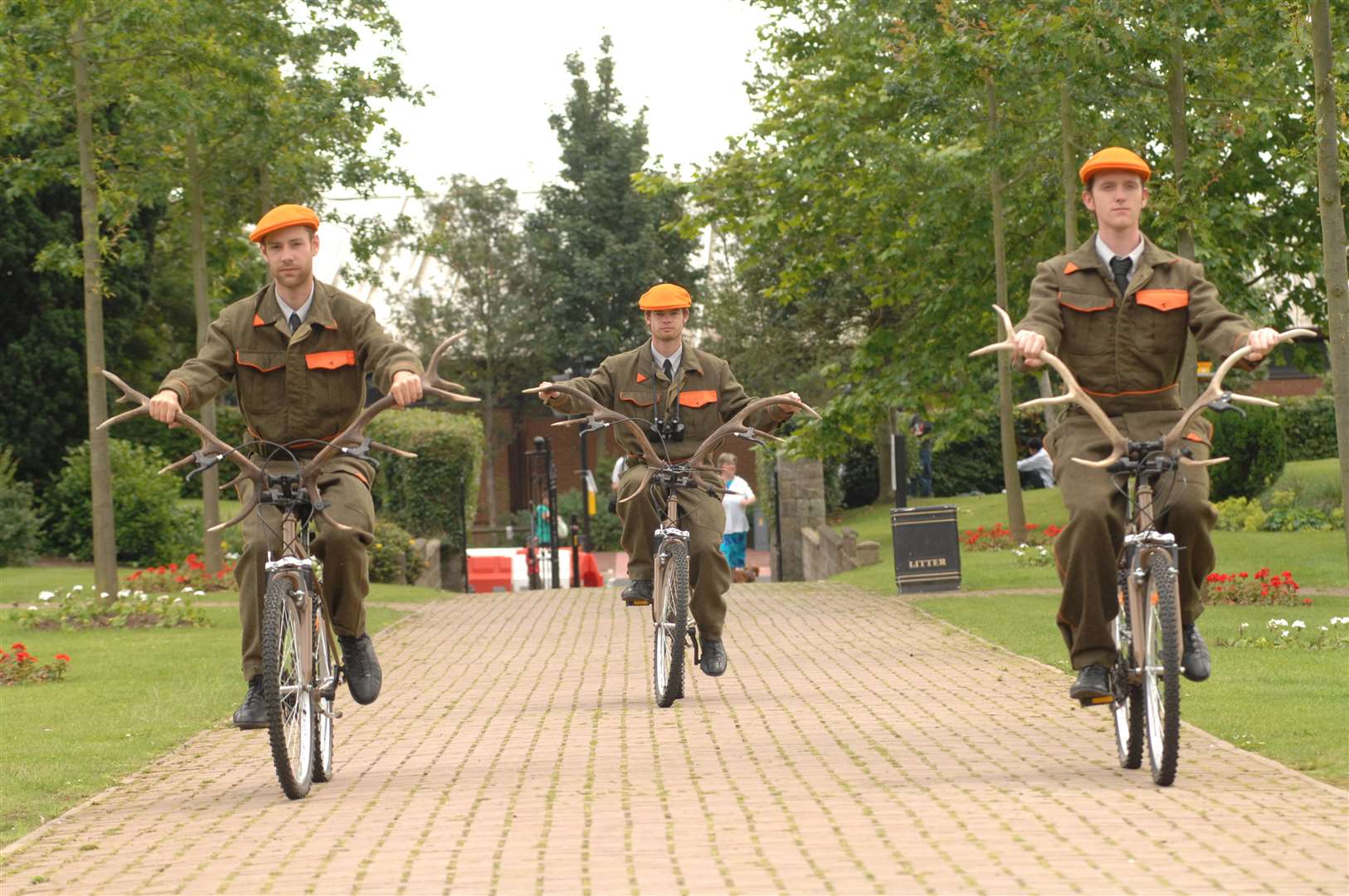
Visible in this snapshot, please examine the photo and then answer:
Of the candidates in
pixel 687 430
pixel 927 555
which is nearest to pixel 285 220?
pixel 687 430

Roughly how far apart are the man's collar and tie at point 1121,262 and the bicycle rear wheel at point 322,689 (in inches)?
130

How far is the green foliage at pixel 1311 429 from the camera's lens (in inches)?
1575

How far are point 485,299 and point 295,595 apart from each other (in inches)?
1657

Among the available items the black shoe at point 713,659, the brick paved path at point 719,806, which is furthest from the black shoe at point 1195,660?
the black shoe at point 713,659

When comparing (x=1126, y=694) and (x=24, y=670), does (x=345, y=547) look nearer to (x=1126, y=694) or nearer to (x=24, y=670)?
(x=1126, y=694)

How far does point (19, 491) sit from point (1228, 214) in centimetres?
1691

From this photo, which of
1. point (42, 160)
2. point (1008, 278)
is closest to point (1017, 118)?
point (1008, 278)

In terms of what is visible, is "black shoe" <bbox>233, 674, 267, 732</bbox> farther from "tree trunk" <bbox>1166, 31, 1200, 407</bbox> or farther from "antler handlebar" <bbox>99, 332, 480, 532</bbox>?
"tree trunk" <bbox>1166, 31, 1200, 407</bbox>

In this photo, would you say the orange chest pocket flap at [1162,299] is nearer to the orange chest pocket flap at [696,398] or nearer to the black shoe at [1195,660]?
the black shoe at [1195,660]

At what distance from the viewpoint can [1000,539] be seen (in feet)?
86.0

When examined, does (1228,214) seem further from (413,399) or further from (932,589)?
(413,399)

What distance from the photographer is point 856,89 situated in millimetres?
24344

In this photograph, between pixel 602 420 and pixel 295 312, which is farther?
pixel 602 420

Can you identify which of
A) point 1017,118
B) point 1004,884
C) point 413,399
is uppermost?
point 1017,118
